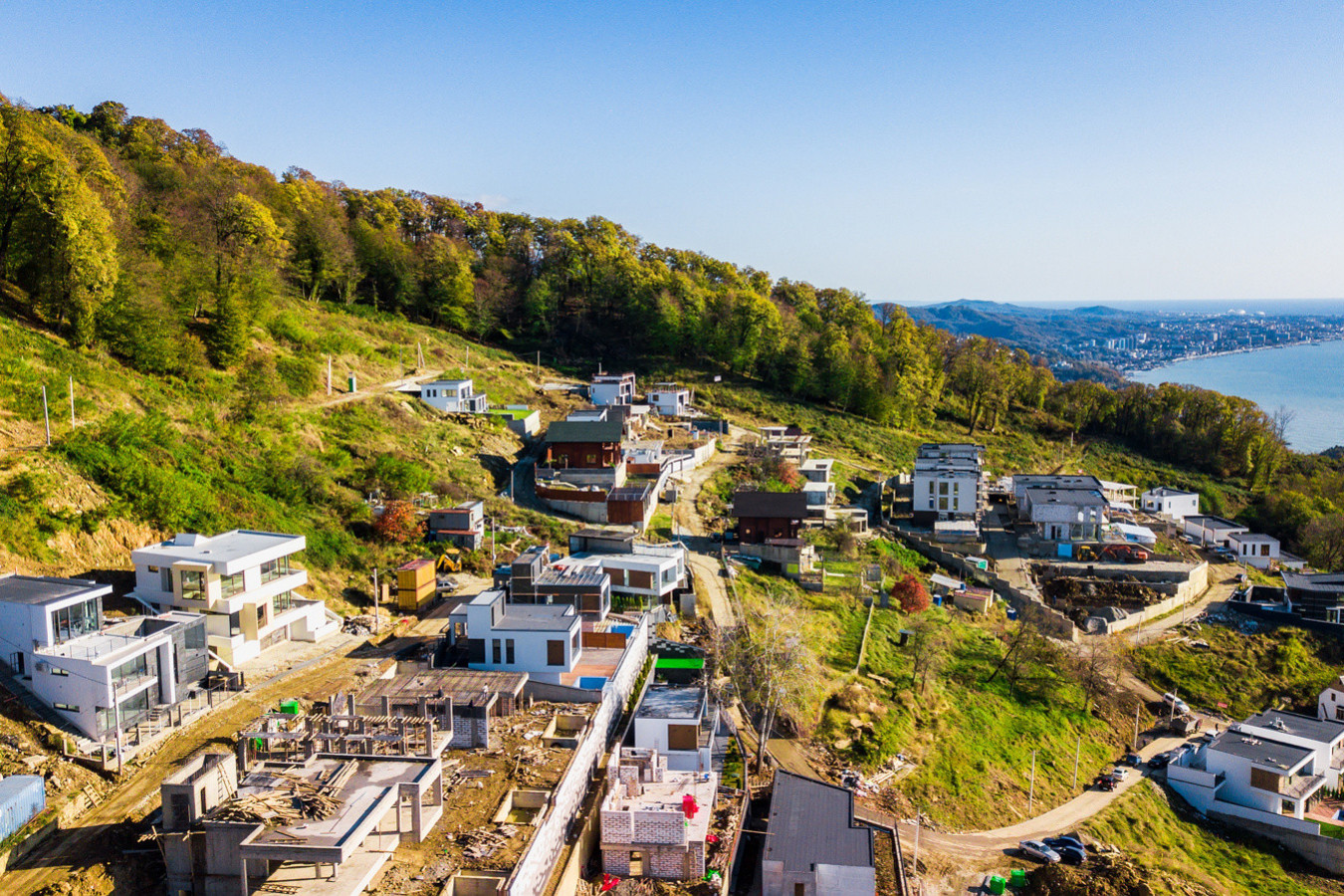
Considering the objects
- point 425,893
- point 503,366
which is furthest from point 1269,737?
point 503,366

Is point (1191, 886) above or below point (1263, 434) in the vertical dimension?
below

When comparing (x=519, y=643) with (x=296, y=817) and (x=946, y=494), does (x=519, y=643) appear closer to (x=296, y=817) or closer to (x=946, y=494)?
(x=296, y=817)

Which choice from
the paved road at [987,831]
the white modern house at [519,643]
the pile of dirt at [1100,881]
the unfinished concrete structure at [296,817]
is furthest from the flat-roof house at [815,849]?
the unfinished concrete structure at [296,817]

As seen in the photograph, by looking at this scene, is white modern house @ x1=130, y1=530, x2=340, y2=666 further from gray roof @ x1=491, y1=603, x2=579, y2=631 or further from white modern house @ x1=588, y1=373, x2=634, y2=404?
white modern house @ x1=588, y1=373, x2=634, y2=404

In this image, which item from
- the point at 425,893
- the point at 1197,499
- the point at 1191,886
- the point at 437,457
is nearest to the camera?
the point at 425,893

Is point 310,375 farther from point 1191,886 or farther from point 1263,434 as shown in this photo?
point 1263,434

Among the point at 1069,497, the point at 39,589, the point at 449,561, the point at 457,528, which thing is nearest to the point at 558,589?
the point at 449,561

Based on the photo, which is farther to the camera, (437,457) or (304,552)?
(437,457)

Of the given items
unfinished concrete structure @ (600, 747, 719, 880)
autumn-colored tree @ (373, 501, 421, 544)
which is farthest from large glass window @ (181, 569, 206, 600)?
unfinished concrete structure @ (600, 747, 719, 880)
